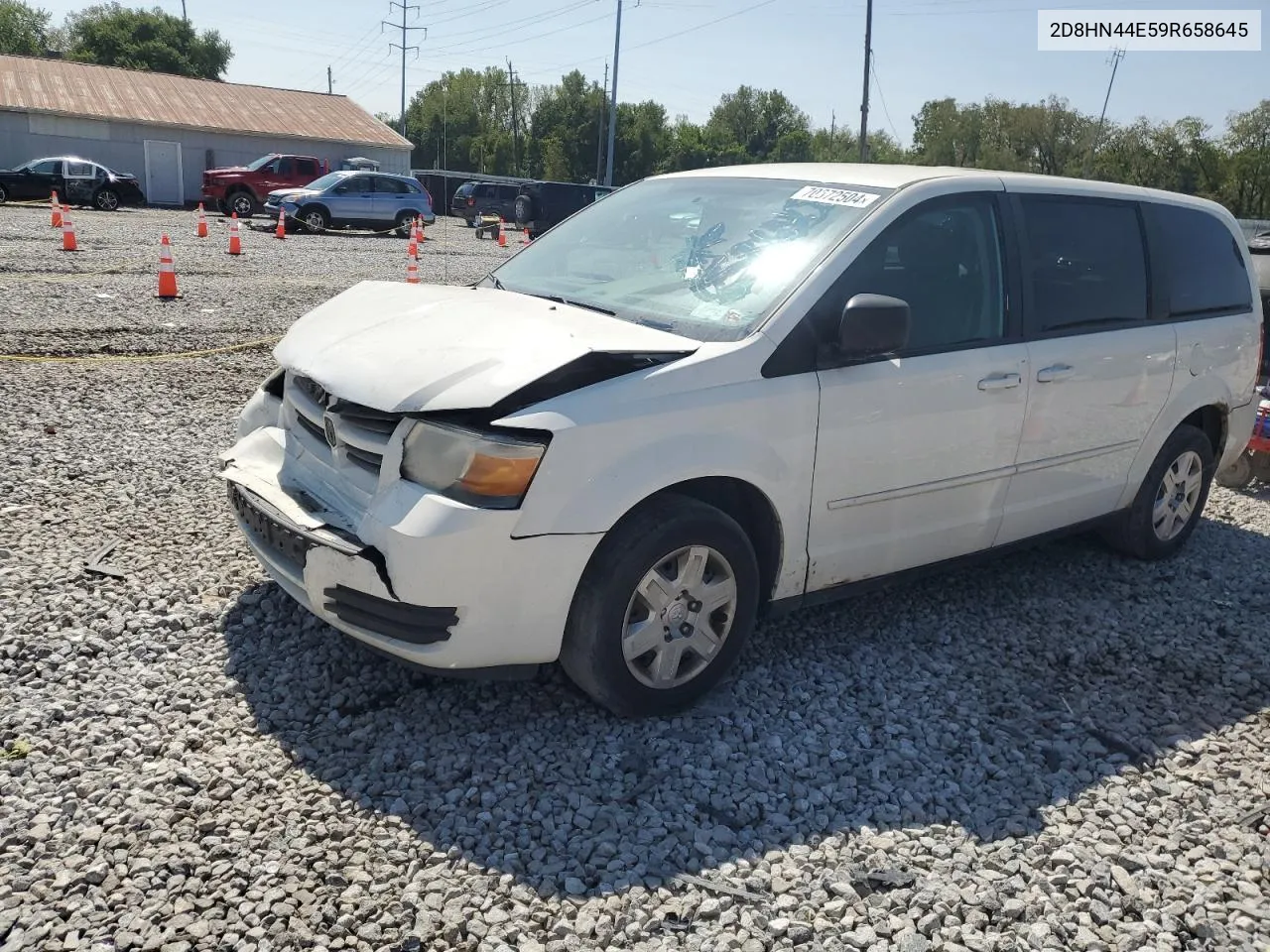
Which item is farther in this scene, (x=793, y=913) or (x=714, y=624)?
(x=714, y=624)

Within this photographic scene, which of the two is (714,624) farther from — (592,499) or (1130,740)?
(1130,740)

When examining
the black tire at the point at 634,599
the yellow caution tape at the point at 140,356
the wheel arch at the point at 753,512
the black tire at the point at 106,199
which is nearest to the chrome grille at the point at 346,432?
the black tire at the point at 634,599

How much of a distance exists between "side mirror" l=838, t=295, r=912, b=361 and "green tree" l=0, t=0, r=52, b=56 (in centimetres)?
9905

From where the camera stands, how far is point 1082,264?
4.86 m

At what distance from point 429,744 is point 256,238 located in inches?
896

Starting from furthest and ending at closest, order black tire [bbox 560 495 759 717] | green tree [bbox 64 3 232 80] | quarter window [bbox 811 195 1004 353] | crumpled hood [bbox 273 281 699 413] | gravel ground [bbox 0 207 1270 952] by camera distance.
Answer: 1. green tree [bbox 64 3 232 80]
2. quarter window [bbox 811 195 1004 353]
3. black tire [bbox 560 495 759 717]
4. crumpled hood [bbox 273 281 699 413]
5. gravel ground [bbox 0 207 1270 952]

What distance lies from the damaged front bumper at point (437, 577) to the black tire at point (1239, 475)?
581cm

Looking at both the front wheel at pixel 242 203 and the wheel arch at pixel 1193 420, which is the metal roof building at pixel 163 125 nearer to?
the front wheel at pixel 242 203

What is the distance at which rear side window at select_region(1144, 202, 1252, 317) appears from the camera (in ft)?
17.5

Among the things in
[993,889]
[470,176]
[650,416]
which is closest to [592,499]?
[650,416]

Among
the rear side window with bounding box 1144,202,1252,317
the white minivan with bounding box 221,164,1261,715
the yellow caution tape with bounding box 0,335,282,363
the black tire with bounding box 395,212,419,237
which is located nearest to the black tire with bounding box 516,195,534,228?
the black tire with bounding box 395,212,419,237

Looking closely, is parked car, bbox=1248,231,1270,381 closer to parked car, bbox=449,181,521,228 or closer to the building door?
parked car, bbox=449,181,521,228

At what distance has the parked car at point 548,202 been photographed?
3428 centimetres

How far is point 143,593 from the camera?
4348 mm
